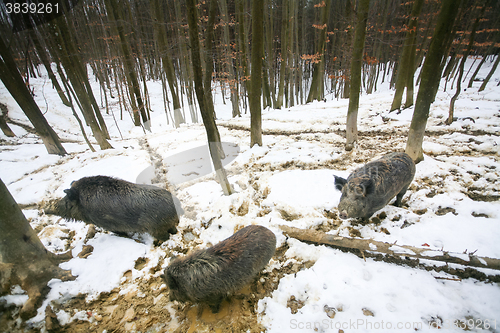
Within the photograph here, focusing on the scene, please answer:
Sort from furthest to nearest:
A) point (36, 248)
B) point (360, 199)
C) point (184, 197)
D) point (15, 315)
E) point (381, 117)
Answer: point (381, 117), point (184, 197), point (360, 199), point (36, 248), point (15, 315)

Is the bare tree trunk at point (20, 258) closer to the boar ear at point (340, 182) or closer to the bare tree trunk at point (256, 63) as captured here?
the boar ear at point (340, 182)

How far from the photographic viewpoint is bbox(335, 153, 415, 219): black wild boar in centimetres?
340

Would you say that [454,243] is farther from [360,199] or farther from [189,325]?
[189,325]

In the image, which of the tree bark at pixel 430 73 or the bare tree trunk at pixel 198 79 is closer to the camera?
the bare tree trunk at pixel 198 79

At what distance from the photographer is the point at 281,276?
9.37 feet

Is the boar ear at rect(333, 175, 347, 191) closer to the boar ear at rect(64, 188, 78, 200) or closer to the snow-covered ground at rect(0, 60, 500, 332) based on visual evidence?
the snow-covered ground at rect(0, 60, 500, 332)

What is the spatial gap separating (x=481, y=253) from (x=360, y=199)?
5.10 ft

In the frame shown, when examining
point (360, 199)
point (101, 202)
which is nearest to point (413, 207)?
point (360, 199)

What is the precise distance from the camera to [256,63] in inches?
245

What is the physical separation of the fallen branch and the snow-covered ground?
0.12m

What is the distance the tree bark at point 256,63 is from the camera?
570 cm

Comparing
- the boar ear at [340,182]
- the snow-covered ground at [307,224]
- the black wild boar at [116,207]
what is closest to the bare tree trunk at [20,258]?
the snow-covered ground at [307,224]

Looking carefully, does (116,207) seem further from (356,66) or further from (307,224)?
(356,66)

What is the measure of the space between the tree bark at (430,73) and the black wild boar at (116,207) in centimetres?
600
